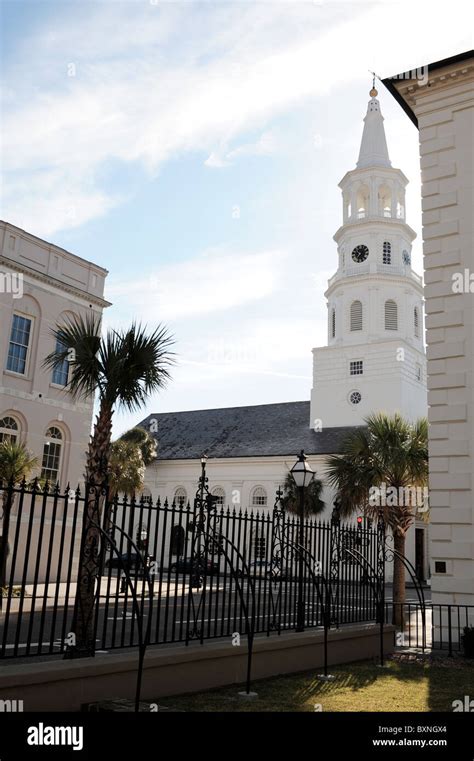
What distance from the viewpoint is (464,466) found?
1518 centimetres

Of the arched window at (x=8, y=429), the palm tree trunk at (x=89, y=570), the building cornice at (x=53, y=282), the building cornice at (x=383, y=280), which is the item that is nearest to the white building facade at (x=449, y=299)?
the palm tree trunk at (x=89, y=570)

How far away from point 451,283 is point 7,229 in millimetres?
18149

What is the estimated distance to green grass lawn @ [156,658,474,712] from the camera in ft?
28.9

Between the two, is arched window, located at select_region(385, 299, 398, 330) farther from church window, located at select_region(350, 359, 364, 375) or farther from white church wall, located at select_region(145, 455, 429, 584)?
white church wall, located at select_region(145, 455, 429, 584)

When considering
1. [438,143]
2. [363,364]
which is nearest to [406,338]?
[363,364]

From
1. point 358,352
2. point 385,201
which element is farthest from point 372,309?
point 385,201

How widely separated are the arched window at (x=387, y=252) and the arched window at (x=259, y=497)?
65.6 ft

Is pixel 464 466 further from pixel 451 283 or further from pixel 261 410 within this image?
pixel 261 410

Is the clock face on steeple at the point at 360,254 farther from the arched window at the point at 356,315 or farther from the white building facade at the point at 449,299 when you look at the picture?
the white building facade at the point at 449,299

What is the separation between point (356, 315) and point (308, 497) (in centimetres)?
1542

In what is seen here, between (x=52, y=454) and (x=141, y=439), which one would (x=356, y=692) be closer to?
(x=52, y=454)

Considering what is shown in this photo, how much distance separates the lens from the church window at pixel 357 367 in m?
51.5

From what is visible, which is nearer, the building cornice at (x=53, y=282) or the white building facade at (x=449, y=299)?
the white building facade at (x=449, y=299)
